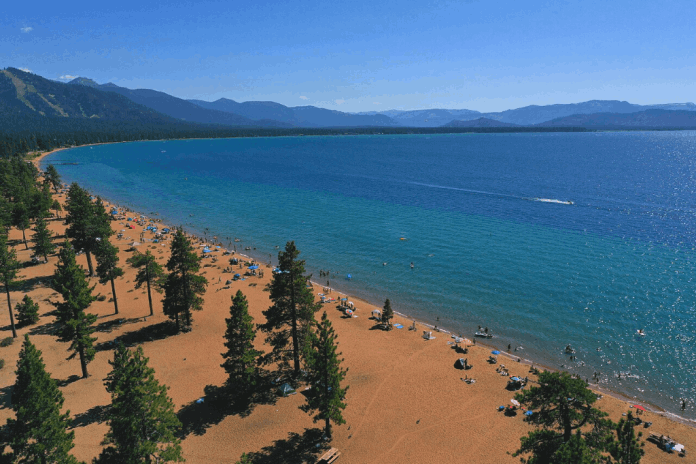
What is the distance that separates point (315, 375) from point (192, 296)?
24.3 meters

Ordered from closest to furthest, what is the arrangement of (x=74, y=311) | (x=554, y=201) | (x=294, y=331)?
(x=74, y=311) < (x=294, y=331) < (x=554, y=201)

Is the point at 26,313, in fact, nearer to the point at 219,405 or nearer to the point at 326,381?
the point at 219,405

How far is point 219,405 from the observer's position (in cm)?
3547

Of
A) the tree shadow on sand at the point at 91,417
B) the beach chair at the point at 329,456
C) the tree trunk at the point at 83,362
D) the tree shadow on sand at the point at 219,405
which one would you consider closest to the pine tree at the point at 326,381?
the beach chair at the point at 329,456

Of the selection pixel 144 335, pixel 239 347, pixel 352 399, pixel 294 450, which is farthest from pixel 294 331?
pixel 144 335

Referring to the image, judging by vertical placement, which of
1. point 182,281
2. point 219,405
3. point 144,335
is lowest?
point 219,405

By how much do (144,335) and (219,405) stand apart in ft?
59.7

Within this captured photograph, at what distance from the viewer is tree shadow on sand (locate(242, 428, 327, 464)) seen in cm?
2941

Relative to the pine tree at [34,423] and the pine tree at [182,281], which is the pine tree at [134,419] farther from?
the pine tree at [182,281]

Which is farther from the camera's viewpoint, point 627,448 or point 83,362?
point 83,362

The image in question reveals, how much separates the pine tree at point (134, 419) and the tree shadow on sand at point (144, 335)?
23793 mm

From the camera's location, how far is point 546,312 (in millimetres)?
54938

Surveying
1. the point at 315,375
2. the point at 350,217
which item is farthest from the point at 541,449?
the point at 350,217

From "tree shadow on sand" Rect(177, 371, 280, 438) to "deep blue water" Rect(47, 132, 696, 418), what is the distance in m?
27.1
